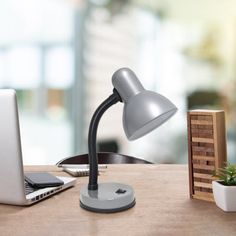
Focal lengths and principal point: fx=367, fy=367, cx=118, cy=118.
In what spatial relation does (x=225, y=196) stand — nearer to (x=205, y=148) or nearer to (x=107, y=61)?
(x=205, y=148)

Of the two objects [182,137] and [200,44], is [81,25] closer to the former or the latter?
[200,44]

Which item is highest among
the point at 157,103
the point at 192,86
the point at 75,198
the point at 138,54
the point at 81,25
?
the point at 81,25

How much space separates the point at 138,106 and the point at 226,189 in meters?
0.36

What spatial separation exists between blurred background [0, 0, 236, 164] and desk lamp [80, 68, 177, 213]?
2.50 metres

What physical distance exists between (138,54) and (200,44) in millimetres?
634

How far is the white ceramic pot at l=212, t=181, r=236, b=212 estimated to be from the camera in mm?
1071

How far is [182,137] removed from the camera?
372 centimetres

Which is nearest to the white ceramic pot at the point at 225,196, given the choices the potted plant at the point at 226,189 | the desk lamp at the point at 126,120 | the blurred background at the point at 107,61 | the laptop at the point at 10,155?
the potted plant at the point at 226,189

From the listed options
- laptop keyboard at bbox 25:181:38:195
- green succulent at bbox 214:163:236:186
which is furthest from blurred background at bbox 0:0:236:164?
green succulent at bbox 214:163:236:186

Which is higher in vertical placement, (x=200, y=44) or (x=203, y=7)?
(x=203, y=7)

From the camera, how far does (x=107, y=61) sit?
374 cm

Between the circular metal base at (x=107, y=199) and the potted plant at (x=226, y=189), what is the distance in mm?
266

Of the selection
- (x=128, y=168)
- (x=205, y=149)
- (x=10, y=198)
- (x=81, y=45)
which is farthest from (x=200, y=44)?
(x=10, y=198)

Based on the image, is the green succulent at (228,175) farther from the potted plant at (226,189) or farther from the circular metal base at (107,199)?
the circular metal base at (107,199)
